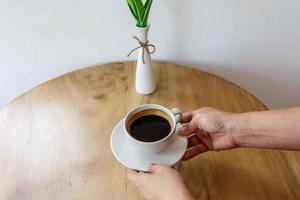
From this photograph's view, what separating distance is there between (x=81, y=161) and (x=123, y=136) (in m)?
0.12

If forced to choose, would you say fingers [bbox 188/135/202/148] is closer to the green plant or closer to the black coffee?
the black coffee

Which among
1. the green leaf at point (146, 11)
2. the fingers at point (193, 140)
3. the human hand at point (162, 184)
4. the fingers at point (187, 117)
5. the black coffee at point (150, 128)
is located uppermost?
the green leaf at point (146, 11)

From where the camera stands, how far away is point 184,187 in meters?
0.59

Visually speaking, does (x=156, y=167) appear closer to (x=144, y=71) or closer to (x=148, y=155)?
(x=148, y=155)

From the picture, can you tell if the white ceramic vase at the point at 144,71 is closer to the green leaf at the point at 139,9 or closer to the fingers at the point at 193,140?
the green leaf at the point at 139,9

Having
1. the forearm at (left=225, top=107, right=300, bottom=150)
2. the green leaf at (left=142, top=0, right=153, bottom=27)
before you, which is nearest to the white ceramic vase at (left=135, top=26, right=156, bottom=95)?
the green leaf at (left=142, top=0, right=153, bottom=27)

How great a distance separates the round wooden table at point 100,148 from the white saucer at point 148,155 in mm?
69

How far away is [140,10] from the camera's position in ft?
2.55

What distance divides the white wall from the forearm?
0.36m

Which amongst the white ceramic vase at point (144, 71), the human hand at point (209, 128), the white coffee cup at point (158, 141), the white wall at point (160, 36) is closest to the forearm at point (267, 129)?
the human hand at point (209, 128)

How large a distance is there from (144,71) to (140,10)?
0.16 m

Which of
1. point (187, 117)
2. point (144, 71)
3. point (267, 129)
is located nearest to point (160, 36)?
point (144, 71)

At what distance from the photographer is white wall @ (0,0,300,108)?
91 centimetres

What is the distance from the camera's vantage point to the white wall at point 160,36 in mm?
907
